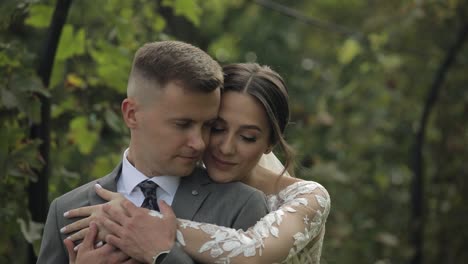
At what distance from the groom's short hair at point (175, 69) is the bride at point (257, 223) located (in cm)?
27

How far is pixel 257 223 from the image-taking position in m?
3.53

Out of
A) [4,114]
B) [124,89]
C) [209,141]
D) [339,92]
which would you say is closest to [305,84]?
[339,92]

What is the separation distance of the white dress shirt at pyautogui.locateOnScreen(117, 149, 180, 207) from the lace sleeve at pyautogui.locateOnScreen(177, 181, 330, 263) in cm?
18

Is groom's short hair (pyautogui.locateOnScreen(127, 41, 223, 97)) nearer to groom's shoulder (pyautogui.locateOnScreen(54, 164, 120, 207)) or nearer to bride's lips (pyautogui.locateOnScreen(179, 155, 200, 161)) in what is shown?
bride's lips (pyautogui.locateOnScreen(179, 155, 200, 161))

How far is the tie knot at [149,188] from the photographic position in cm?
356

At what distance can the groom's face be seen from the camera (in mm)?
3428

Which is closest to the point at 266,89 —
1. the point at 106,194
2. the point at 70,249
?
the point at 106,194

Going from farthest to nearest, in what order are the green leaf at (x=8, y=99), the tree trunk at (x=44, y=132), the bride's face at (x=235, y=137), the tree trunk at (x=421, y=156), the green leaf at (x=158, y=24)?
1. the tree trunk at (x=421, y=156)
2. the green leaf at (x=158, y=24)
3. the tree trunk at (x=44, y=132)
4. the green leaf at (x=8, y=99)
5. the bride's face at (x=235, y=137)

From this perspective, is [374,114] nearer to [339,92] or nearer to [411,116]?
[411,116]

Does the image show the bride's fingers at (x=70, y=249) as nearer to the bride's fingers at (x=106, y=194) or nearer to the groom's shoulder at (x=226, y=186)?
the bride's fingers at (x=106, y=194)

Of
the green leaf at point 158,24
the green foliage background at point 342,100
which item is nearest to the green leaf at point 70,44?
the green foliage background at point 342,100

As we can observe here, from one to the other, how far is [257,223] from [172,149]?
1.41ft

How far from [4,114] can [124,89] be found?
0.92m

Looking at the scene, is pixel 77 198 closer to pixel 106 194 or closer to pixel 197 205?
pixel 106 194
